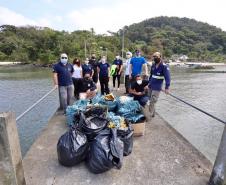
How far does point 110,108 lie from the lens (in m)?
5.04

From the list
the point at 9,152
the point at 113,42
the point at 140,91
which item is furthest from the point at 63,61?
the point at 113,42

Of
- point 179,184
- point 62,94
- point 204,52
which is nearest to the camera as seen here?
point 179,184

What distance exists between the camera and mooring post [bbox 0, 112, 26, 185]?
7.68 ft

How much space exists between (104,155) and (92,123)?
2.73ft

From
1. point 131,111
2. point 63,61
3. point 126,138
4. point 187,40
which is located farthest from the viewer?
point 187,40

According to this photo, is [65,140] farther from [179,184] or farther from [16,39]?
[16,39]

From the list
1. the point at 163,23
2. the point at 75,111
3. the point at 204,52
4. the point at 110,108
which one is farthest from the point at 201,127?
the point at 163,23

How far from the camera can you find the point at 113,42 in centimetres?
8956

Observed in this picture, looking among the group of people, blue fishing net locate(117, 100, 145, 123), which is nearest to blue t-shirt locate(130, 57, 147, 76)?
the group of people

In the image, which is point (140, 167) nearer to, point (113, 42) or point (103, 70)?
point (103, 70)

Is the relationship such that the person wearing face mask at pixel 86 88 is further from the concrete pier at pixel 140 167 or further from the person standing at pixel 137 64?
the concrete pier at pixel 140 167

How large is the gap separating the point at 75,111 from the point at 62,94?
1391 millimetres

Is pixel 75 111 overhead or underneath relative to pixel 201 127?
overhead

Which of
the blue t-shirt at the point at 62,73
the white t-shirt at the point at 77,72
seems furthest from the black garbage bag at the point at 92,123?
the white t-shirt at the point at 77,72
